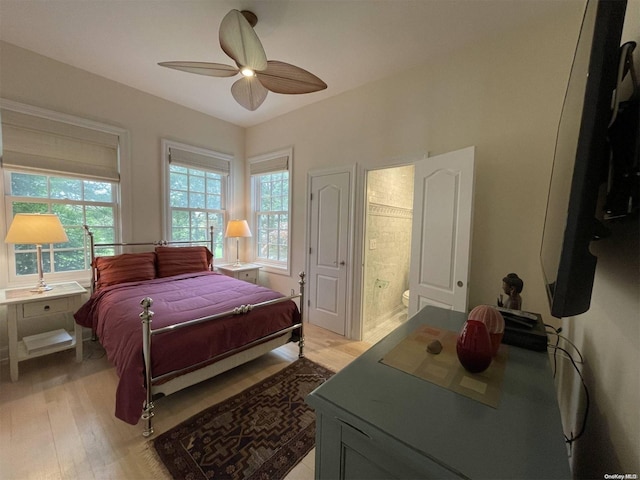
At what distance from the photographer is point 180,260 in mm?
3346

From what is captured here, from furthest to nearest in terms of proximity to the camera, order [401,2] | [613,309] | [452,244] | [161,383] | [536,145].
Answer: [452,244] < [536,145] < [401,2] < [161,383] < [613,309]

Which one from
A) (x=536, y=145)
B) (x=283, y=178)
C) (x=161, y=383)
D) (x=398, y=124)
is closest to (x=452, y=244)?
(x=536, y=145)

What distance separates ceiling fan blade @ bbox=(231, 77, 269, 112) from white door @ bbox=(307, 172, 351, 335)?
1272 millimetres

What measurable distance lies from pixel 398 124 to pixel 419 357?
97.3 inches

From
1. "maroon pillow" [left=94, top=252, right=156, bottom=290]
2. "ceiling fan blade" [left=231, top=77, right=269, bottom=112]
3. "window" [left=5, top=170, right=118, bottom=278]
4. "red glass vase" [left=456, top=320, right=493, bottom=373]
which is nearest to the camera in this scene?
"red glass vase" [left=456, top=320, right=493, bottom=373]

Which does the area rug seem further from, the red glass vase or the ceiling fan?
the ceiling fan

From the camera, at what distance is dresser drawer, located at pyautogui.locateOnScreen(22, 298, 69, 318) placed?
2.21 meters

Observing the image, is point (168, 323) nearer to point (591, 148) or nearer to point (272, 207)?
point (591, 148)

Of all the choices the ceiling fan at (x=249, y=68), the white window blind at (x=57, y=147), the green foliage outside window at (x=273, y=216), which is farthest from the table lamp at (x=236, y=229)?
the ceiling fan at (x=249, y=68)

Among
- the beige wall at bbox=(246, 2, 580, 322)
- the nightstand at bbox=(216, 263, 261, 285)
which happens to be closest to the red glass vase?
the beige wall at bbox=(246, 2, 580, 322)

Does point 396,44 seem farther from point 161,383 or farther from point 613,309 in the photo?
point 161,383

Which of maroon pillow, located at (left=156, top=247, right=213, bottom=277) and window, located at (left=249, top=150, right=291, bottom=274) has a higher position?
window, located at (left=249, top=150, right=291, bottom=274)

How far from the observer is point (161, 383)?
68.2 inches

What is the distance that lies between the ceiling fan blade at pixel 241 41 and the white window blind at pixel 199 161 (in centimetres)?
230
